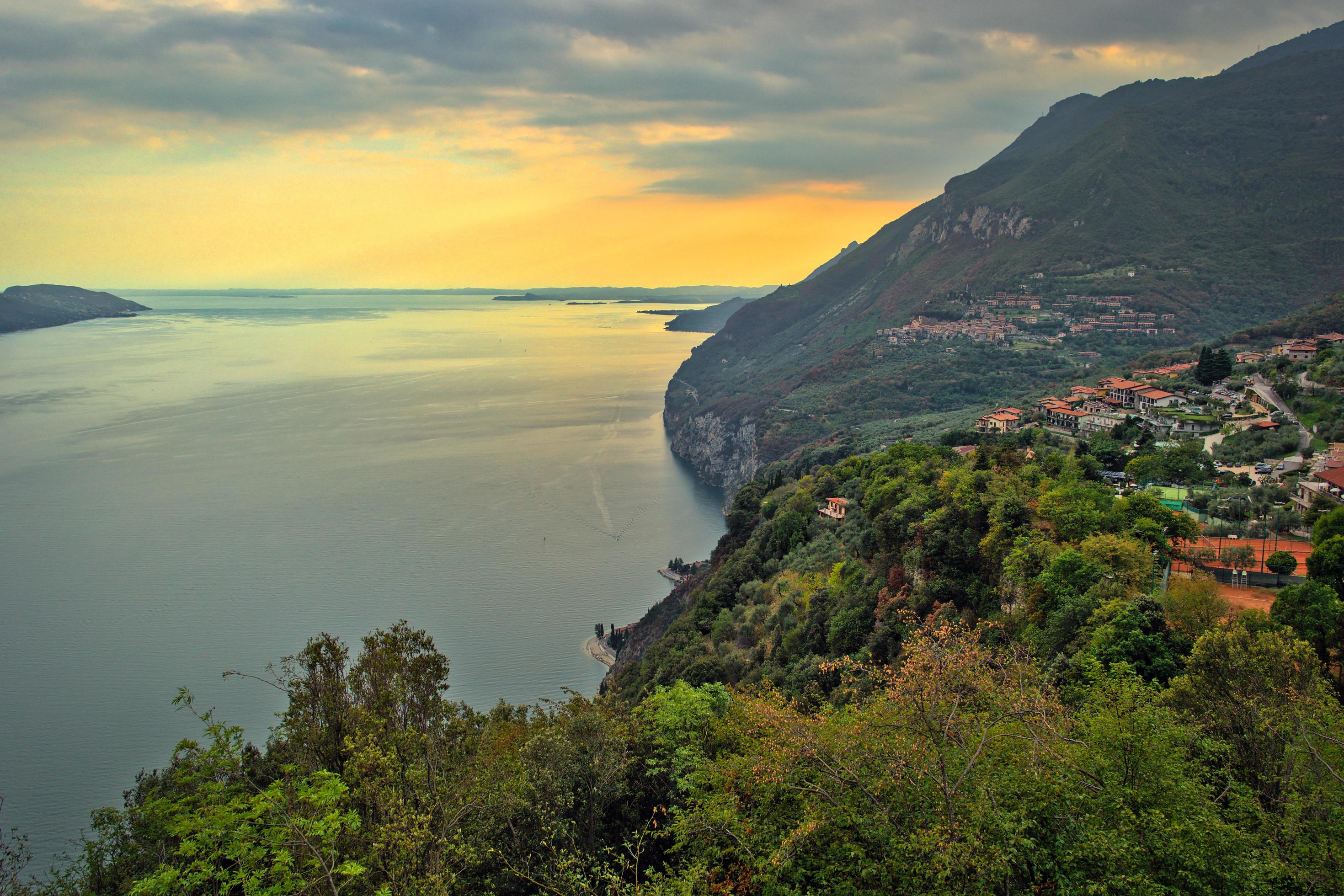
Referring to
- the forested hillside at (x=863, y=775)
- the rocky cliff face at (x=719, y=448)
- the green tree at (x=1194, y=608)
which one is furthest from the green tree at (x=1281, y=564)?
the rocky cliff face at (x=719, y=448)

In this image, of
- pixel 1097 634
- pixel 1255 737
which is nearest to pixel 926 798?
pixel 1255 737

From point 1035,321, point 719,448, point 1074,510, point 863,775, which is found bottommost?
point 719,448

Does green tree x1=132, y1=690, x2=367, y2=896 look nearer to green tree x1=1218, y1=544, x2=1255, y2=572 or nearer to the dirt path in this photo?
the dirt path

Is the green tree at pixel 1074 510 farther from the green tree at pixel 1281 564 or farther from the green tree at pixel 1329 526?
the green tree at pixel 1329 526

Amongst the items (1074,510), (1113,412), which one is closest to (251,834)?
(1074,510)

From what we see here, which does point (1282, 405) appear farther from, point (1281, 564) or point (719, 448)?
point (719, 448)

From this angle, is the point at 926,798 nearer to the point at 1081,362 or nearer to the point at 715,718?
the point at 715,718
